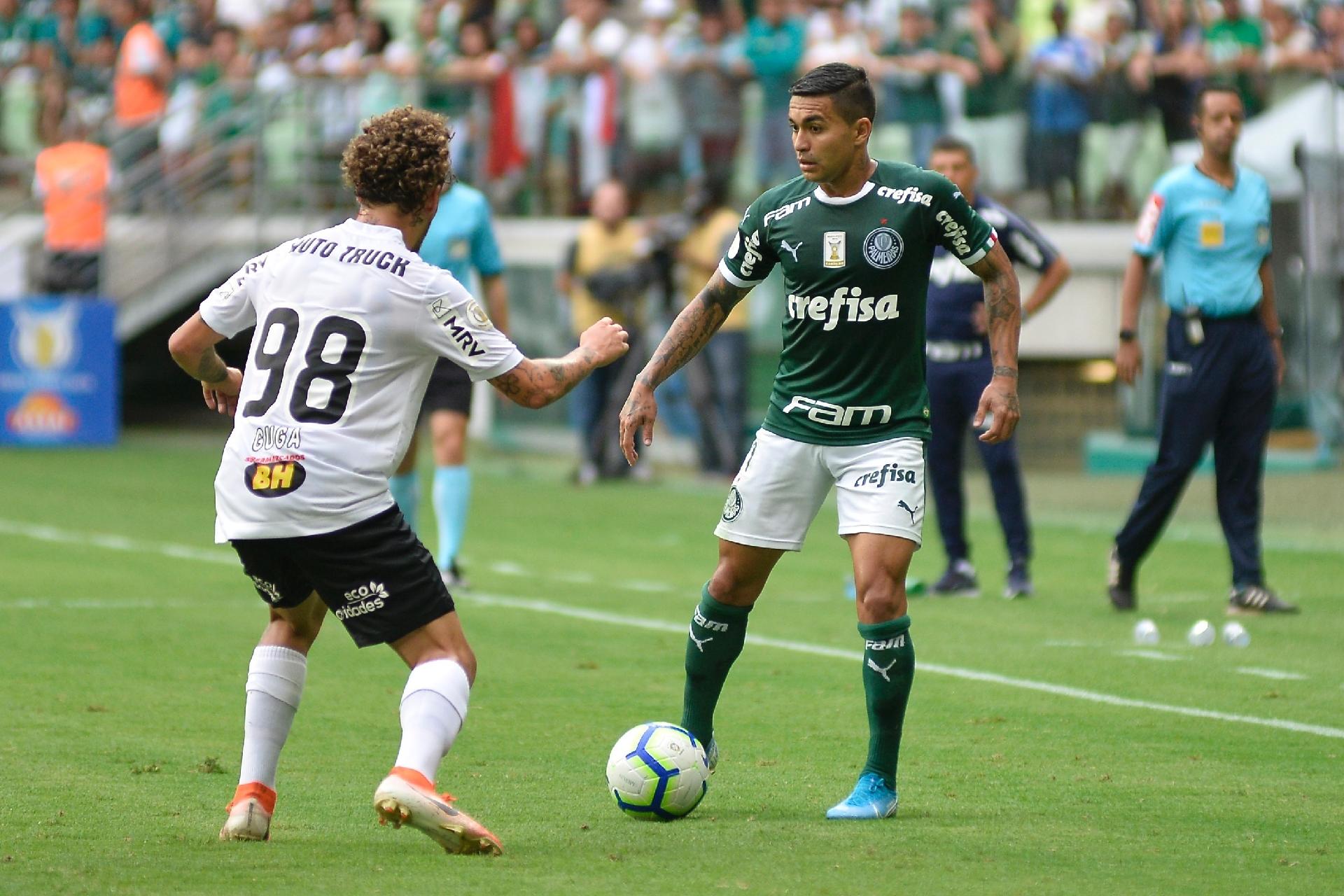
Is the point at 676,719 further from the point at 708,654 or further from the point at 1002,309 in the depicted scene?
the point at 1002,309

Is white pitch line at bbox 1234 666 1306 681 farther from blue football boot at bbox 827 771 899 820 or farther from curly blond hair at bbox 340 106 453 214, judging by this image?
curly blond hair at bbox 340 106 453 214

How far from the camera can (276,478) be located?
17.8 ft

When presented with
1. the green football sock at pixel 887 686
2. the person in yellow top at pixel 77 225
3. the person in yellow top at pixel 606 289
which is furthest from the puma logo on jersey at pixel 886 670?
the person in yellow top at pixel 77 225

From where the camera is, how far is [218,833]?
5766 mm

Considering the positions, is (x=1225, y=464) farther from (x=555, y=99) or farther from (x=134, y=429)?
(x=134, y=429)

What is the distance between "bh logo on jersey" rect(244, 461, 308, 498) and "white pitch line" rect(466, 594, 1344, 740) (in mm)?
3839

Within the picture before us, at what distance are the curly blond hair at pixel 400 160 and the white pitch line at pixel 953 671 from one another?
12.5 feet

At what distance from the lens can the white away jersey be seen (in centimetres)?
543

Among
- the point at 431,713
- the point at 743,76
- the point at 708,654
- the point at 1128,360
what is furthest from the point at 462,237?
the point at 743,76

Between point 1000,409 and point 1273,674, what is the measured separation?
10.3 ft

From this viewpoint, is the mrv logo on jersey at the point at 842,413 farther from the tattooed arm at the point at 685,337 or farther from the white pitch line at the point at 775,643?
the white pitch line at the point at 775,643

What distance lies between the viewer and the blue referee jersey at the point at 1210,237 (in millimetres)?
10398

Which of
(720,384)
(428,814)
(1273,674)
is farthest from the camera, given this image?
(720,384)

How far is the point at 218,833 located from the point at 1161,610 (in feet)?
20.8
